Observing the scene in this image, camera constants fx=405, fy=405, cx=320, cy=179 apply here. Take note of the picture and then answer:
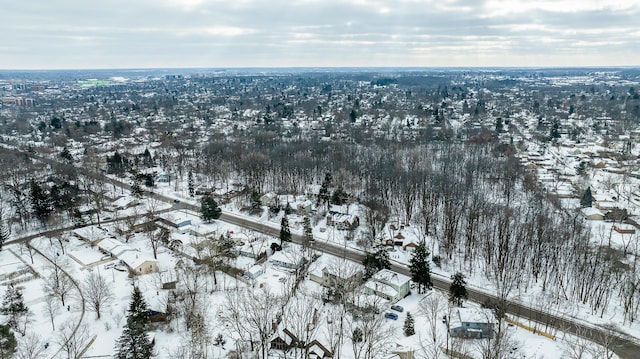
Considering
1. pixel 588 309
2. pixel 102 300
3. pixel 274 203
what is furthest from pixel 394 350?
pixel 274 203

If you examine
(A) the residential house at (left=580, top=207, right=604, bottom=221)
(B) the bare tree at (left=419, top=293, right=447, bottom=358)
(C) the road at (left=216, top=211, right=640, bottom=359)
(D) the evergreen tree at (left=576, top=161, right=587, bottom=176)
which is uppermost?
(D) the evergreen tree at (left=576, top=161, right=587, bottom=176)

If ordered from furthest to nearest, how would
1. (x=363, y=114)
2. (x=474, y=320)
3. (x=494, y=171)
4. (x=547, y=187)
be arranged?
(x=363, y=114) → (x=494, y=171) → (x=547, y=187) → (x=474, y=320)

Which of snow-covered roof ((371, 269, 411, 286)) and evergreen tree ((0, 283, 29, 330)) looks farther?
snow-covered roof ((371, 269, 411, 286))

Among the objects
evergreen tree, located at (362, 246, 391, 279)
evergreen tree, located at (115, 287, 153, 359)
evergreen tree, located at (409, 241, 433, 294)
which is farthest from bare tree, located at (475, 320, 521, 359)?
evergreen tree, located at (115, 287, 153, 359)

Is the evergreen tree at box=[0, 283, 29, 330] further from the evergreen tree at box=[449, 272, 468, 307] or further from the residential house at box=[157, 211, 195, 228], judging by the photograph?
the evergreen tree at box=[449, 272, 468, 307]

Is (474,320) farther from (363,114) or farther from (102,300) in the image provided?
(363,114)
